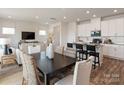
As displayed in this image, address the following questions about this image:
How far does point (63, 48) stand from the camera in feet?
11.1

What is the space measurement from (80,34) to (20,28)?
4.67 meters

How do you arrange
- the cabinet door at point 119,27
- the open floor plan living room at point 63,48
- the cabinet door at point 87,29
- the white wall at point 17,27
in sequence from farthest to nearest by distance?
the white wall at point 17,27, the cabinet door at point 87,29, the cabinet door at point 119,27, the open floor plan living room at point 63,48

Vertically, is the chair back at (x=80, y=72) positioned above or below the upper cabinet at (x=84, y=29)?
below

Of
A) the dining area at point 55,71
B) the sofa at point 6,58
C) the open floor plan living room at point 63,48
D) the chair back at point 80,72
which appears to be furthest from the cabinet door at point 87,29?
the chair back at point 80,72

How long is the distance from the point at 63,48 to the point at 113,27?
4283 millimetres

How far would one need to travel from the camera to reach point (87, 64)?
5.21 ft

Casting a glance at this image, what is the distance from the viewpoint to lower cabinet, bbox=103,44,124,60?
226 inches

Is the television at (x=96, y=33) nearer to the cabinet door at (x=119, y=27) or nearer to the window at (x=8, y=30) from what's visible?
the cabinet door at (x=119, y=27)

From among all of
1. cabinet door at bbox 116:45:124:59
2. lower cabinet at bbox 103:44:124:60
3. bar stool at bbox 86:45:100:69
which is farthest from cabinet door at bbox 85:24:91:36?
bar stool at bbox 86:45:100:69

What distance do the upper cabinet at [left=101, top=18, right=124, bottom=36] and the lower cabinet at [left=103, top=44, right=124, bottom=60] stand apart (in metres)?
0.76

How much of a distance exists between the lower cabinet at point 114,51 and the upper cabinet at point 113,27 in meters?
0.76

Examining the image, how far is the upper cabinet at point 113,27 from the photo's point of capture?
607cm

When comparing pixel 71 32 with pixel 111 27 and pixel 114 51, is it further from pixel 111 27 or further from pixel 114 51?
pixel 114 51
